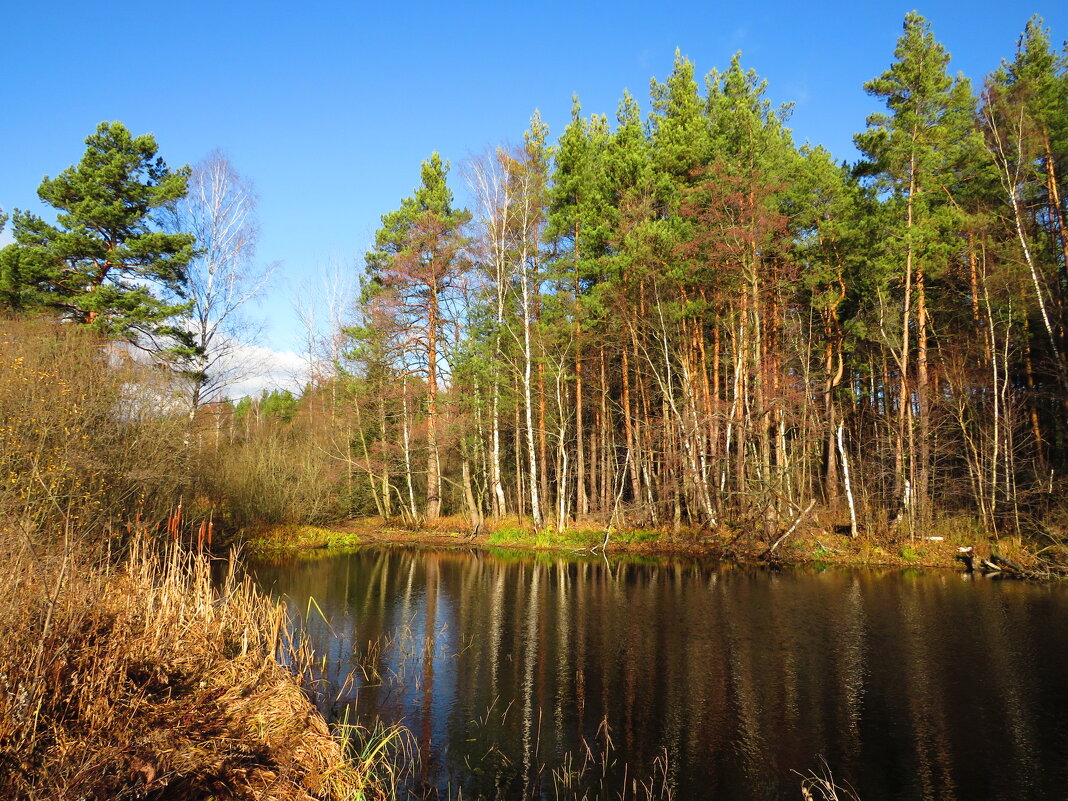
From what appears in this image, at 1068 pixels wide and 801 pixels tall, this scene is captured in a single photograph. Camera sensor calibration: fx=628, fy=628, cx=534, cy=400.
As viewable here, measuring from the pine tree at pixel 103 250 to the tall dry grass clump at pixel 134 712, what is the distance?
15635mm

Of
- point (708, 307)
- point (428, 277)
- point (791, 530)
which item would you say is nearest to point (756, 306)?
point (708, 307)

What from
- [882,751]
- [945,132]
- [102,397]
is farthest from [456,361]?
[882,751]

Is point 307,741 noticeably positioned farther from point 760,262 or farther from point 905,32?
point 905,32

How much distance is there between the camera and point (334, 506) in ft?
96.6

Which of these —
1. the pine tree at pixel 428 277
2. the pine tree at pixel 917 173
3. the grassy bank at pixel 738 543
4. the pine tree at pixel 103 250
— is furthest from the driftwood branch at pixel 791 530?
the pine tree at pixel 103 250

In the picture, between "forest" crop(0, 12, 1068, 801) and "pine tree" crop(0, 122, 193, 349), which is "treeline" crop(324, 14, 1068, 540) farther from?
"pine tree" crop(0, 122, 193, 349)

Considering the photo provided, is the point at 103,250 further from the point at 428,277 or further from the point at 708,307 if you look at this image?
the point at 708,307

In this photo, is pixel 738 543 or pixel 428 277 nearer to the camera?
pixel 738 543

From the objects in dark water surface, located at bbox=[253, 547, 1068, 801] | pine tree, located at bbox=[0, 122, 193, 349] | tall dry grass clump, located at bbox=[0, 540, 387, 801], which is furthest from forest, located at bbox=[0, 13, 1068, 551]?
tall dry grass clump, located at bbox=[0, 540, 387, 801]

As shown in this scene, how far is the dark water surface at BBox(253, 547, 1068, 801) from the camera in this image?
19.5 ft

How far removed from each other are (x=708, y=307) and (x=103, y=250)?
19706 millimetres

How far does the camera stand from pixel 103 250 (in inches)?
767

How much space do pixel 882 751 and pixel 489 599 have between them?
8.92 metres

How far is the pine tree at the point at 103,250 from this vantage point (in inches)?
733
